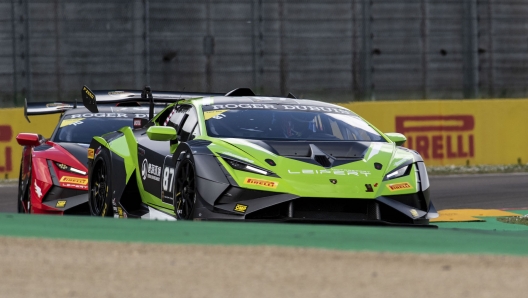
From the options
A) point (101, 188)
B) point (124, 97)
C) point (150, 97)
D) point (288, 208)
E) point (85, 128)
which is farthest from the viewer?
point (85, 128)

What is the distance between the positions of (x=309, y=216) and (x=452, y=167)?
11.7 m

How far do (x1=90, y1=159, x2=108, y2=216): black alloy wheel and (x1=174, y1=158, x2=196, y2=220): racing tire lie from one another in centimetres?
150

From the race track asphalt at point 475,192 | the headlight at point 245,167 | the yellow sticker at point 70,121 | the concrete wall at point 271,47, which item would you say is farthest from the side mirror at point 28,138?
the concrete wall at point 271,47

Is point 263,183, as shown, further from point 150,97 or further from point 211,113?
point 150,97

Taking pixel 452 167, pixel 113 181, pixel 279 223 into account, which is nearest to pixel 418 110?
pixel 452 167

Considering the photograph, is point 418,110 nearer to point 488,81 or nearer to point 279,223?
point 488,81

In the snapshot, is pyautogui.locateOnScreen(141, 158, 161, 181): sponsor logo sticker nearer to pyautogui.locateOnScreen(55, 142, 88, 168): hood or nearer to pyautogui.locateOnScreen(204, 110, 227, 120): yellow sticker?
pyautogui.locateOnScreen(204, 110, 227, 120): yellow sticker

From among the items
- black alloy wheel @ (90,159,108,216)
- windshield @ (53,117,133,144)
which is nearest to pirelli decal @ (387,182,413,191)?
black alloy wheel @ (90,159,108,216)

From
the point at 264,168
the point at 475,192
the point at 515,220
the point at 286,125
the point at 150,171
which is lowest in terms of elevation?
the point at 475,192

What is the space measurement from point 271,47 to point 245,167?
1320 cm

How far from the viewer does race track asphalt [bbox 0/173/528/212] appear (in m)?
14.3

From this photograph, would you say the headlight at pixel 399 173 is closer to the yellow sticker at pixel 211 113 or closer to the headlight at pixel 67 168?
the yellow sticker at pixel 211 113

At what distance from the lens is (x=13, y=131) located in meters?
18.8

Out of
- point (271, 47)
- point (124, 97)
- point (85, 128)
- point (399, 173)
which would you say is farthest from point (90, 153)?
point (271, 47)
